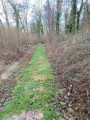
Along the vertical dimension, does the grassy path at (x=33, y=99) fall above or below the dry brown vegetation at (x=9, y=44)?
below

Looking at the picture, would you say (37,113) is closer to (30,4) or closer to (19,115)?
(19,115)

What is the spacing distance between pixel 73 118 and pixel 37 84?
1.99m

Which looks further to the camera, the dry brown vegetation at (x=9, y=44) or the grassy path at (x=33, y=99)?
the dry brown vegetation at (x=9, y=44)

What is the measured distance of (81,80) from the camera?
3.03 m

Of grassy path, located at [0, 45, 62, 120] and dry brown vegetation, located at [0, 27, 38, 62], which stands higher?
dry brown vegetation, located at [0, 27, 38, 62]

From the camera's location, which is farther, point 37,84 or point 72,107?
point 37,84

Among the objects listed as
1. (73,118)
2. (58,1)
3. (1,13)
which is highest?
(58,1)

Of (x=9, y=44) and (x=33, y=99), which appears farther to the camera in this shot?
(x=9, y=44)

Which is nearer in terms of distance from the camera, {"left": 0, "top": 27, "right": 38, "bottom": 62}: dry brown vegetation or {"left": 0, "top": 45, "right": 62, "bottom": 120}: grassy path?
{"left": 0, "top": 45, "right": 62, "bottom": 120}: grassy path

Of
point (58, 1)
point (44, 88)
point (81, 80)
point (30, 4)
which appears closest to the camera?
point (81, 80)

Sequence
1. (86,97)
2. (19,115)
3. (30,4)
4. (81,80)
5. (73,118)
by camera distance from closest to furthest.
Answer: (73,118) < (19,115) < (86,97) < (81,80) < (30,4)

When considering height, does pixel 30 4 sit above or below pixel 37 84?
above

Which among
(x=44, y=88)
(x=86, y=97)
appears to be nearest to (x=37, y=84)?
(x=44, y=88)

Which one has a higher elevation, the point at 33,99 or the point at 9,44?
the point at 9,44
